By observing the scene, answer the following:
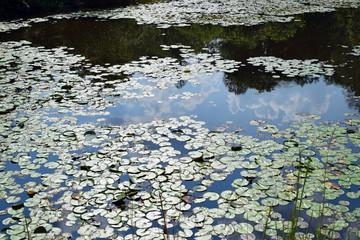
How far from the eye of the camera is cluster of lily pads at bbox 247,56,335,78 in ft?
18.0

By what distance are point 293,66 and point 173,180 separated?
12.8 ft

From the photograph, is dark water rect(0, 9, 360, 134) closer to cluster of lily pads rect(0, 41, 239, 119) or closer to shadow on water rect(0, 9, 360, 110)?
shadow on water rect(0, 9, 360, 110)

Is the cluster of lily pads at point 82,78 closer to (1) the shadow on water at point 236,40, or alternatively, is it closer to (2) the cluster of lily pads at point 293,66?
(1) the shadow on water at point 236,40

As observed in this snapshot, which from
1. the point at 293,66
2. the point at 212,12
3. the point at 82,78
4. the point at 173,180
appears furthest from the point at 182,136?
the point at 212,12

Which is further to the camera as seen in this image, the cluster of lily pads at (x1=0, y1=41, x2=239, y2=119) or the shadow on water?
the shadow on water

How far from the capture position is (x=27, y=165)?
10.6 feet

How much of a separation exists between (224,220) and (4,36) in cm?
862

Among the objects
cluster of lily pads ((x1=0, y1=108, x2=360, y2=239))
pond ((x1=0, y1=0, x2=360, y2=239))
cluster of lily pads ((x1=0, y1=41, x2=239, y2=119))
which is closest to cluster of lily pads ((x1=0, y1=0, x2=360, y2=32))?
pond ((x1=0, y1=0, x2=360, y2=239))

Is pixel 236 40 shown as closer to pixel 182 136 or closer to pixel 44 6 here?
pixel 182 136

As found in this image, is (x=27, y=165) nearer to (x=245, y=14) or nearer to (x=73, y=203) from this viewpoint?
(x=73, y=203)

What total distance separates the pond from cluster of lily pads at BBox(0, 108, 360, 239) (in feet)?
0.04

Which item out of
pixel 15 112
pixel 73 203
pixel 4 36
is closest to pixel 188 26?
pixel 4 36

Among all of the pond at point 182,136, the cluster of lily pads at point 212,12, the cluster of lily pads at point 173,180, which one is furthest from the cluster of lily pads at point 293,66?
the cluster of lily pads at point 212,12

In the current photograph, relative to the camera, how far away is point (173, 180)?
9.50ft
